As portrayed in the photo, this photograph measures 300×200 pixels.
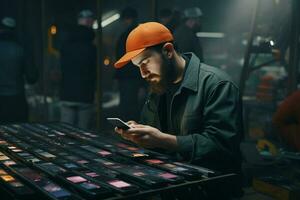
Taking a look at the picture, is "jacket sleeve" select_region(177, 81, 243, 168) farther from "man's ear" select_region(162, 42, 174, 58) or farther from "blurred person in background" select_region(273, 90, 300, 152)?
"blurred person in background" select_region(273, 90, 300, 152)

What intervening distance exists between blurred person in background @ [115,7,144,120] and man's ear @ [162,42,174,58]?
4017mm

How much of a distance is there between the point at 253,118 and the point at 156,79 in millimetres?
5425

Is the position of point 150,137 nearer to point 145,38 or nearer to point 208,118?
point 208,118

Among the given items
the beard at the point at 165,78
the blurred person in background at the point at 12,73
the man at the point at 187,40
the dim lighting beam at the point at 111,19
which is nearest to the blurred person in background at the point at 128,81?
the man at the point at 187,40

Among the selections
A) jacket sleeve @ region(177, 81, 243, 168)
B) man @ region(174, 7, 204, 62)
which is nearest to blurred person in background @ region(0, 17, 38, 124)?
man @ region(174, 7, 204, 62)

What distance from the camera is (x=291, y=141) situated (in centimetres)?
494

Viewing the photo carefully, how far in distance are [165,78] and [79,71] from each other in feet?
12.0

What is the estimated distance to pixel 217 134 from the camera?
2697 mm

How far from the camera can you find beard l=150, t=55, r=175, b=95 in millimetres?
2832

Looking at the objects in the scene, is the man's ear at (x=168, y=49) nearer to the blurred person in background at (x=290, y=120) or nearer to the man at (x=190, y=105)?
the man at (x=190, y=105)

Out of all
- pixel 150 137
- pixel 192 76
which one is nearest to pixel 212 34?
pixel 192 76

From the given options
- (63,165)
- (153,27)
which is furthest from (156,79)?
→ (63,165)

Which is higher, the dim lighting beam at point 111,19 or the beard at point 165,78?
the dim lighting beam at point 111,19

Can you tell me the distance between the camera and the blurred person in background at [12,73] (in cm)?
604
